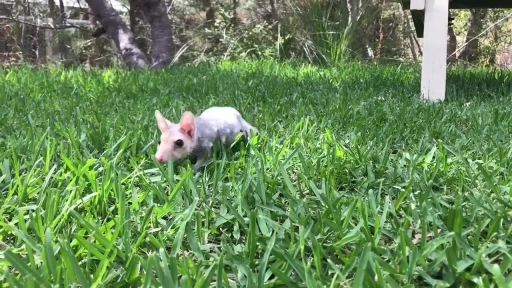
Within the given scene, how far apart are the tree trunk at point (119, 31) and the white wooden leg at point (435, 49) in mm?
3721

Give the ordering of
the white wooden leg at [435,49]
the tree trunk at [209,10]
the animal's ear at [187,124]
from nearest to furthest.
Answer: the animal's ear at [187,124] < the white wooden leg at [435,49] < the tree trunk at [209,10]

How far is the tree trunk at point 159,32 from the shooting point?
5742 millimetres

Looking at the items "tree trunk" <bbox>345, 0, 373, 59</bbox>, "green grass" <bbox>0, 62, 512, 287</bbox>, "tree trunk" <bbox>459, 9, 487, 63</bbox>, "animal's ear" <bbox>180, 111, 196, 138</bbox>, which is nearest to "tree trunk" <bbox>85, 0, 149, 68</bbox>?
"tree trunk" <bbox>345, 0, 373, 59</bbox>

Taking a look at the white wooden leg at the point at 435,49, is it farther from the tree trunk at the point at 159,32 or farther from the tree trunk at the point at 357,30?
the tree trunk at the point at 159,32

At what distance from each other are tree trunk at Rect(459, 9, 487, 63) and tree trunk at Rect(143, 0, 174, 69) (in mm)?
5048

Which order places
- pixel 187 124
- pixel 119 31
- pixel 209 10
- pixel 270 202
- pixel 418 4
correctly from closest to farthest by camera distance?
1. pixel 270 202
2. pixel 187 124
3. pixel 418 4
4. pixel 119 31
5. pixel 209 10

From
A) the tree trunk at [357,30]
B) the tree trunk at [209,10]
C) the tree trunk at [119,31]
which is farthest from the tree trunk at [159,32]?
the tree trunk at [209,10]

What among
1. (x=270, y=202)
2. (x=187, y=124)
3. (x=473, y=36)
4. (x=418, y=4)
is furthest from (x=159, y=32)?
(x=473, y=36)

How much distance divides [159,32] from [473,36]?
527 cm

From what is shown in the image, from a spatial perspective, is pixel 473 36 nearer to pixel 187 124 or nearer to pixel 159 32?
pixel 159 32

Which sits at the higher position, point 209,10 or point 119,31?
point 209,10

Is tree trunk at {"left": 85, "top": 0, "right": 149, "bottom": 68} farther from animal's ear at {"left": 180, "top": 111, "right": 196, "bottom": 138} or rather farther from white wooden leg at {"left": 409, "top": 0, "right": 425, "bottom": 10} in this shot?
animal's ear at {"left": 180, "top": 111, "right": 196, "bottom": 138}

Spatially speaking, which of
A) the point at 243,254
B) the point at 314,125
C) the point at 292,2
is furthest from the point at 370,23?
the point at 243,254

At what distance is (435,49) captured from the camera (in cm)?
265
